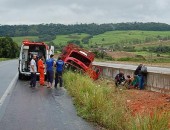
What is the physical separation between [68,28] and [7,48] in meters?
48.3

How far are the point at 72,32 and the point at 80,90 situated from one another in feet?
525

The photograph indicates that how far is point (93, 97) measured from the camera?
1355cm

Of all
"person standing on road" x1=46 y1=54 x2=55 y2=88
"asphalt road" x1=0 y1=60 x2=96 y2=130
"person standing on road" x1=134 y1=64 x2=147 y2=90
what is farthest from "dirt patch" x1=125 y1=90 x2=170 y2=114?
"person standing on road" x1=46 y1=54 x2=55 y2=88

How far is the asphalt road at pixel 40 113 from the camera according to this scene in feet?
38.3

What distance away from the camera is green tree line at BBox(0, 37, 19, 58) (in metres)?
136

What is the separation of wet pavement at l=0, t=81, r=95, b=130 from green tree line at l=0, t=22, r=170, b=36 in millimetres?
150538

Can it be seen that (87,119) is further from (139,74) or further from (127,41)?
(127,41)

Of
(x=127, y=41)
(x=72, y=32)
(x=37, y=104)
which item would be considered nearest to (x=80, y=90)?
(x=37, y=104)

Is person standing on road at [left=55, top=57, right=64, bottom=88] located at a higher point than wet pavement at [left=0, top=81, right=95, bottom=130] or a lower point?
higher

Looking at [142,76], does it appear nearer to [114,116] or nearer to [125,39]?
[114,116]

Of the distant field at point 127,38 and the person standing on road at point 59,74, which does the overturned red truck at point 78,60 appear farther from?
the distant field at point 127,38

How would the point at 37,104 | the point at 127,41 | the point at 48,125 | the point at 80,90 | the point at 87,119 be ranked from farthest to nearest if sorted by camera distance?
the point at 127,41 < the point at 80,90 < the point at 37,104 < the point at 87,119 < the point at 48,125

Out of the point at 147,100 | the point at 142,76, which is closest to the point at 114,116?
the point at 147,100

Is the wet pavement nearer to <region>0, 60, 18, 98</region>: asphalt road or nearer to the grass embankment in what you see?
the grass embankment
